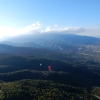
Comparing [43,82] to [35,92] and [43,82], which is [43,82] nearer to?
[43,82]

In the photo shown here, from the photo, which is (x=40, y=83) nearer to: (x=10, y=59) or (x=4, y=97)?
(x=4, y=97)

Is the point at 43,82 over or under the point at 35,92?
under

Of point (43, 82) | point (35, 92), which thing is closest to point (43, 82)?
point (43, 82)

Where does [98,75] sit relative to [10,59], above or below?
below

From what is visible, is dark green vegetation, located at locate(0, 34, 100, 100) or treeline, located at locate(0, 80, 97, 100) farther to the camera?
dark green vegetation, located at locate(0, 34, 100, 100)

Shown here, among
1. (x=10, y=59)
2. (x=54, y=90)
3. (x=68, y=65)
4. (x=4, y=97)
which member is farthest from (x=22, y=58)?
(x=4, y=97)

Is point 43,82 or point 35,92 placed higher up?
point 35,92

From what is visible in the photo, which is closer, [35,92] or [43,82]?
[35,92]

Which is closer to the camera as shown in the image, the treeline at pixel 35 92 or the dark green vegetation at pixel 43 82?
the treeline at pixel 35 92

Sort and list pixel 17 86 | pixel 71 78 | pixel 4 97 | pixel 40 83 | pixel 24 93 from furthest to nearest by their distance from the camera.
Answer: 1. pixel 71 78
2. pixel 40 83
3. pixel 17 86
4. pixel 24 93
5. pixel 4 97

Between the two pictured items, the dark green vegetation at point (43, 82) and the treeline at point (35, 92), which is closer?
the treeline at point (35, 92)

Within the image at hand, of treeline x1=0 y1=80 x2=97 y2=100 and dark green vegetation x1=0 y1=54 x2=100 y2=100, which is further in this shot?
dark green vegetation x1=0 y1=54 x2=100 y2=100
